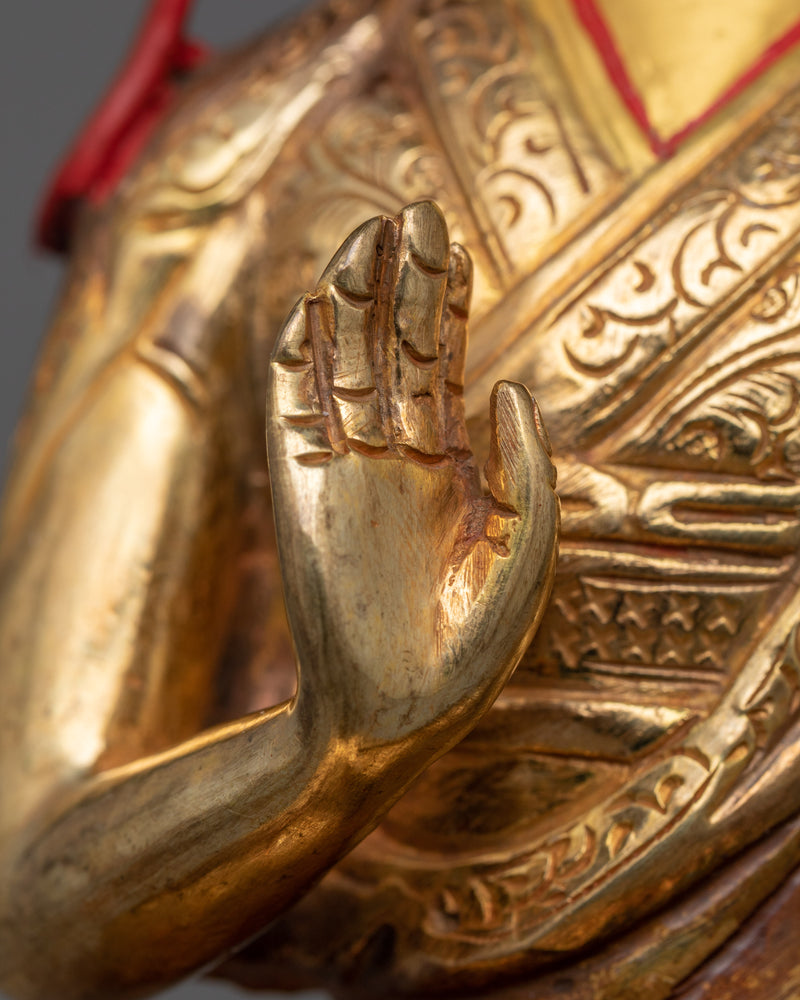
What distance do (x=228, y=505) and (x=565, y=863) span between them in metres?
0.32

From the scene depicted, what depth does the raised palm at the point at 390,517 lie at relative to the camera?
77 cm

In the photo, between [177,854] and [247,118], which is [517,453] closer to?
[177,854]

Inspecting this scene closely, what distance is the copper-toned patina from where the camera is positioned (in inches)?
31.2

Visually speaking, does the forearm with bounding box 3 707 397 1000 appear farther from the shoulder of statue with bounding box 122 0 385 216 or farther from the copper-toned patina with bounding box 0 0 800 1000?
the shoulder of statue with bounding box 122 0 385 216

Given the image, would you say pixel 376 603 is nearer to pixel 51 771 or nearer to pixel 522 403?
pixel 522 403

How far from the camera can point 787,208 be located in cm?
94

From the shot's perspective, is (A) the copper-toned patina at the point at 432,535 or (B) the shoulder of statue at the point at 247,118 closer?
(A) the copper-toned patina at the point at 432,535

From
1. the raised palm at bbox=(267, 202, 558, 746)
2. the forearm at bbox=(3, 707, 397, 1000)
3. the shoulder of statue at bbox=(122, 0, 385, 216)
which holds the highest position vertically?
the shoulder of statue at bbox=(122, 0, 385, 216)

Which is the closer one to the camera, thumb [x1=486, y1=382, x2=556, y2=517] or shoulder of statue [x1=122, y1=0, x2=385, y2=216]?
thumb [x1=486, y1=382, x2=556, y2=517]

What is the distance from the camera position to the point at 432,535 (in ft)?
2.61

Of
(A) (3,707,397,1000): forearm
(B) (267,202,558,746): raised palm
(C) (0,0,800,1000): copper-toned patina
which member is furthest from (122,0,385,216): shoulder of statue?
(A) (3,707,397,1000): forearm

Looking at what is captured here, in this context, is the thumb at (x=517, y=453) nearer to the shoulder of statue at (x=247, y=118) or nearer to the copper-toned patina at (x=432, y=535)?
the copper-toned patina at (x=432, y=535)

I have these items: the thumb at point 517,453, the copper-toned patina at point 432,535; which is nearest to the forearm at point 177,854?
the copper-toned patina at point 432,535

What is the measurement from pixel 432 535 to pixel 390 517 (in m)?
0.03
